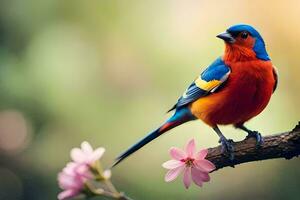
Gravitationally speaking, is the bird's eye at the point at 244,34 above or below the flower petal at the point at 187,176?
above

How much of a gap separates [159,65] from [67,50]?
1.78ft

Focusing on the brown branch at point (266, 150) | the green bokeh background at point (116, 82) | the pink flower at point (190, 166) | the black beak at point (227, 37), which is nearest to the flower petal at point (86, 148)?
the pink flower at point (190, 166)

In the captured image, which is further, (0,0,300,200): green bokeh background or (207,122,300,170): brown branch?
(0,0,300,200): green bokeh background

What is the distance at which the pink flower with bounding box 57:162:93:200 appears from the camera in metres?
0.88

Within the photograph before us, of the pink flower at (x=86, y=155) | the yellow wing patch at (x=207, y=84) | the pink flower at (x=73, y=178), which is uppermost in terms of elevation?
the yellow wing patch at (x=207, y=84)

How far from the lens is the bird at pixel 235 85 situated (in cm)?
145

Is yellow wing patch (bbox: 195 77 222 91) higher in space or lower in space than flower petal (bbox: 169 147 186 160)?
higher

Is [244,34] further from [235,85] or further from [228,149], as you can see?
[228,149]

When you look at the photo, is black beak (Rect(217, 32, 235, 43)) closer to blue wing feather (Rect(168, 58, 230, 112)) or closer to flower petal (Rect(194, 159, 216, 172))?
blue wing feather (Rect(168, 58, 230, 112))

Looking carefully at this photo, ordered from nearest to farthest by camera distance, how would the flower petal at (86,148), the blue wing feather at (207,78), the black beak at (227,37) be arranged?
the flower petal at (86,148) < the black beak at (227,37) < the blue wing feather at (207,78)

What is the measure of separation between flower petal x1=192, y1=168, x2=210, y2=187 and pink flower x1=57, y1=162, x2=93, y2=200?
171 mm

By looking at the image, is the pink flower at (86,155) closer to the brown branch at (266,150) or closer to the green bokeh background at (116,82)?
the brown branch at (266,150)

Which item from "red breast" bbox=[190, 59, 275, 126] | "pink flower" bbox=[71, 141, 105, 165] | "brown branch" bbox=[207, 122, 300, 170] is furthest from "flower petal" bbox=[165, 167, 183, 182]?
"red breast" bbox=[190, 59, 275, 126]

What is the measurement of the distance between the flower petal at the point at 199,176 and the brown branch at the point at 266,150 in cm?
24
